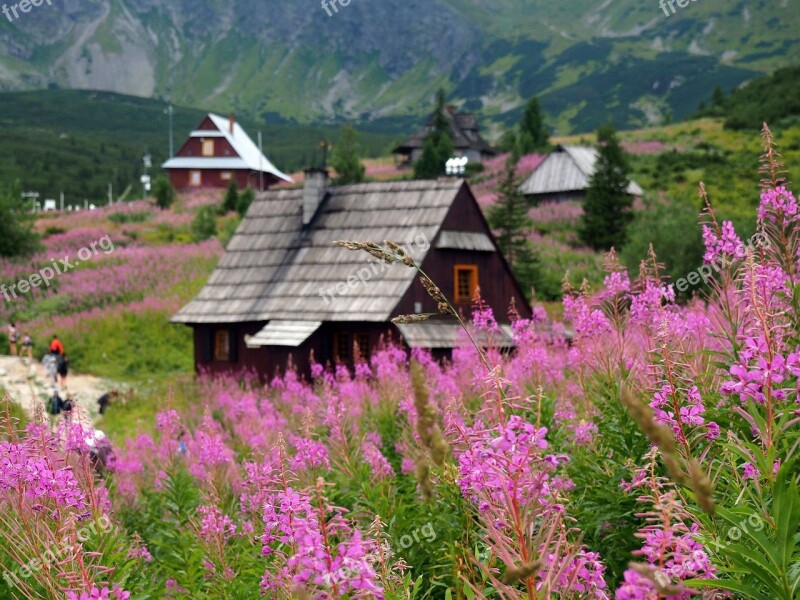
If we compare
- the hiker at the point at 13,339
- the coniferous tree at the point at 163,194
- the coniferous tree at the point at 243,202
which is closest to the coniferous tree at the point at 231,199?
the coniferous tree at the point at 243,202

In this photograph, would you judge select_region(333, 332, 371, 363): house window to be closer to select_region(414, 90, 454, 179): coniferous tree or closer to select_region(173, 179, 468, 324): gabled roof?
select_region(173, 179, 468, 324): gabled roof

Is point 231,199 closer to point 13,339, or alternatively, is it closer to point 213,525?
point 13,339

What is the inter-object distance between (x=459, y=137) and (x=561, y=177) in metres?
27.9

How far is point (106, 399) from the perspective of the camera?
2405cm

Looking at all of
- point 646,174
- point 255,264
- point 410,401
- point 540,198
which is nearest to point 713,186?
point 646,174

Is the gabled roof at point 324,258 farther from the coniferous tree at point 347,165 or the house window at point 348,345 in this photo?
the coniferous tree at point 347,165

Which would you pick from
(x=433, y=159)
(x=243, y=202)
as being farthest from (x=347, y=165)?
(x=243, y=202)

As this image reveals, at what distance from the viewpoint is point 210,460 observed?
20.2ft

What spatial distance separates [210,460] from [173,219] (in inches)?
1894

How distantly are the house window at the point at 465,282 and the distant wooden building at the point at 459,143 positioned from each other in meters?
44.3

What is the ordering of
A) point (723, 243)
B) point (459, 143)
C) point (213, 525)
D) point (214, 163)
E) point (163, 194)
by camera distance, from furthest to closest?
point (214, 163), point (459, 143), point (163, 194), point (723, 243), point (213, 525)

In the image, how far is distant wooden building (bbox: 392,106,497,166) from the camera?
71.4 metres

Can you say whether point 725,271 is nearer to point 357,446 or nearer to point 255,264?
point 357,446

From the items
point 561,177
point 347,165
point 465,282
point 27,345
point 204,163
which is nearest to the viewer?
point 465,282
